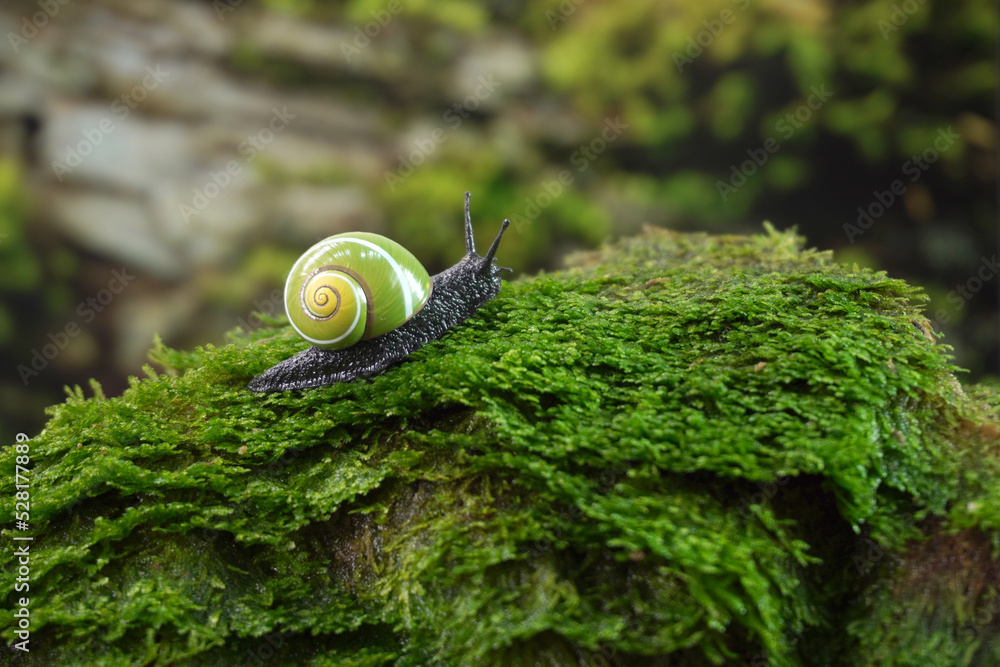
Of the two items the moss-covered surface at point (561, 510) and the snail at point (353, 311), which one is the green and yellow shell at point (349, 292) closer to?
the snail at point (353, 311)

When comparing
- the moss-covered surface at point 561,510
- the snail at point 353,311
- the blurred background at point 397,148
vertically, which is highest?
the blurred background at point 397,148

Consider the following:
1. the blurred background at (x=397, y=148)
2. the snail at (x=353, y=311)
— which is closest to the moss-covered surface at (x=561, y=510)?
the snail at (x=353, y=311)

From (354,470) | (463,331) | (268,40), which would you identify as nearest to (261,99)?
(268,40)

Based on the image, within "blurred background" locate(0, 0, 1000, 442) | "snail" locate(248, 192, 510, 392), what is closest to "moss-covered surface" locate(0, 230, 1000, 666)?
"snail" locate(248, 192, 510, 392)

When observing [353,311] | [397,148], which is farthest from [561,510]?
[397,148]

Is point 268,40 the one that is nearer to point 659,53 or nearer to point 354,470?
point 659,53

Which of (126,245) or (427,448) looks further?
(126,245)
